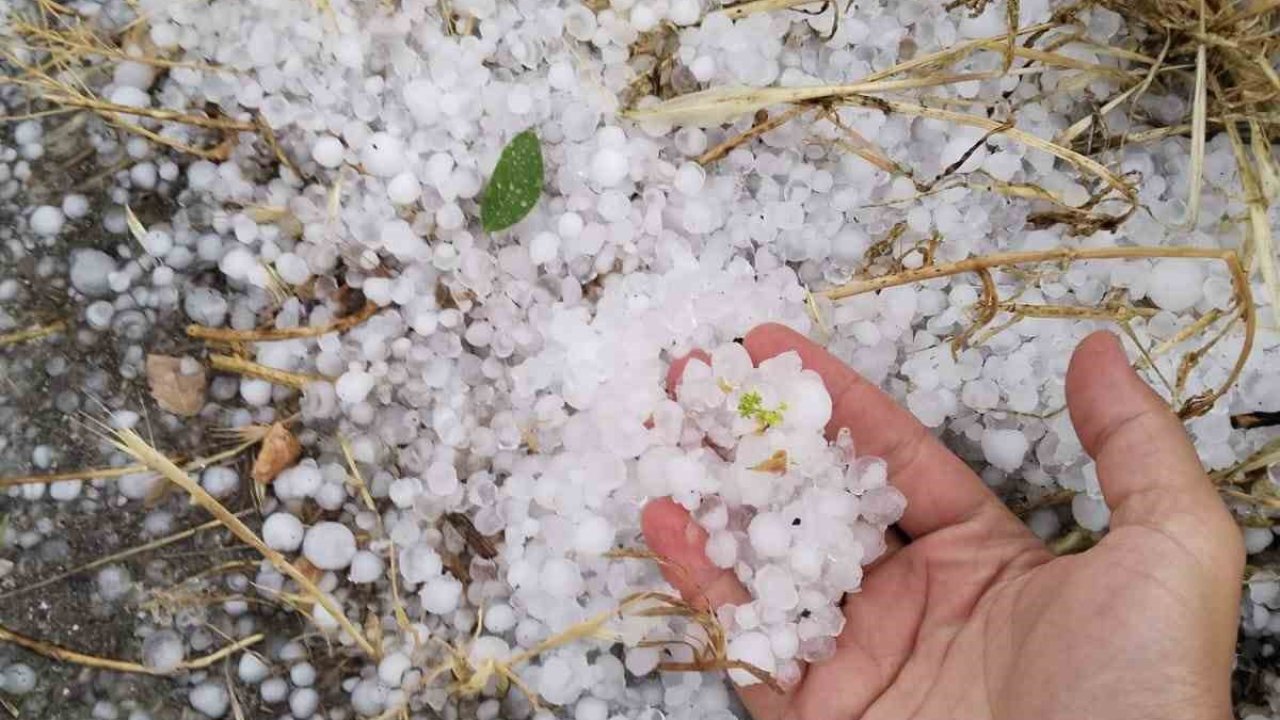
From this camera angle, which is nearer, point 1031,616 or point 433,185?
point 1031,616

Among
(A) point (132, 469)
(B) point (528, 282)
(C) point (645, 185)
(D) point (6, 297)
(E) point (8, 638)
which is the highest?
(C) point (645, 185)

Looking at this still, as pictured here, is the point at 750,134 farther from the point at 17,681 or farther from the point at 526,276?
the point at 17,681

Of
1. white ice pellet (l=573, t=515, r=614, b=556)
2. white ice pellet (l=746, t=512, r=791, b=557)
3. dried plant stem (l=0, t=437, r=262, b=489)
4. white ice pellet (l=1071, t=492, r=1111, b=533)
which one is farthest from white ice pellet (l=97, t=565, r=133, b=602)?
white ice pellet (l=1071, t=492, r=1111, b=533)

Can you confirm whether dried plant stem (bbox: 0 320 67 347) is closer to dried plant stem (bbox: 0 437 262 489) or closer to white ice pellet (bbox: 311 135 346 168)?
dried plant stem (bbox: 0 437 262 489)

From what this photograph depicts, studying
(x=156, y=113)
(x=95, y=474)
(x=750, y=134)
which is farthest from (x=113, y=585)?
(x=750, y=134)

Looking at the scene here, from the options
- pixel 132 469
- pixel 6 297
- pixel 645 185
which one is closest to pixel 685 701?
pixel 645 185

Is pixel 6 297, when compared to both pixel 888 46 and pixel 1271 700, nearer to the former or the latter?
pixel 888 46

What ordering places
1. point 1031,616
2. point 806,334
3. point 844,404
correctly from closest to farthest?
point 1031,616, point 844,404, point 806,334
